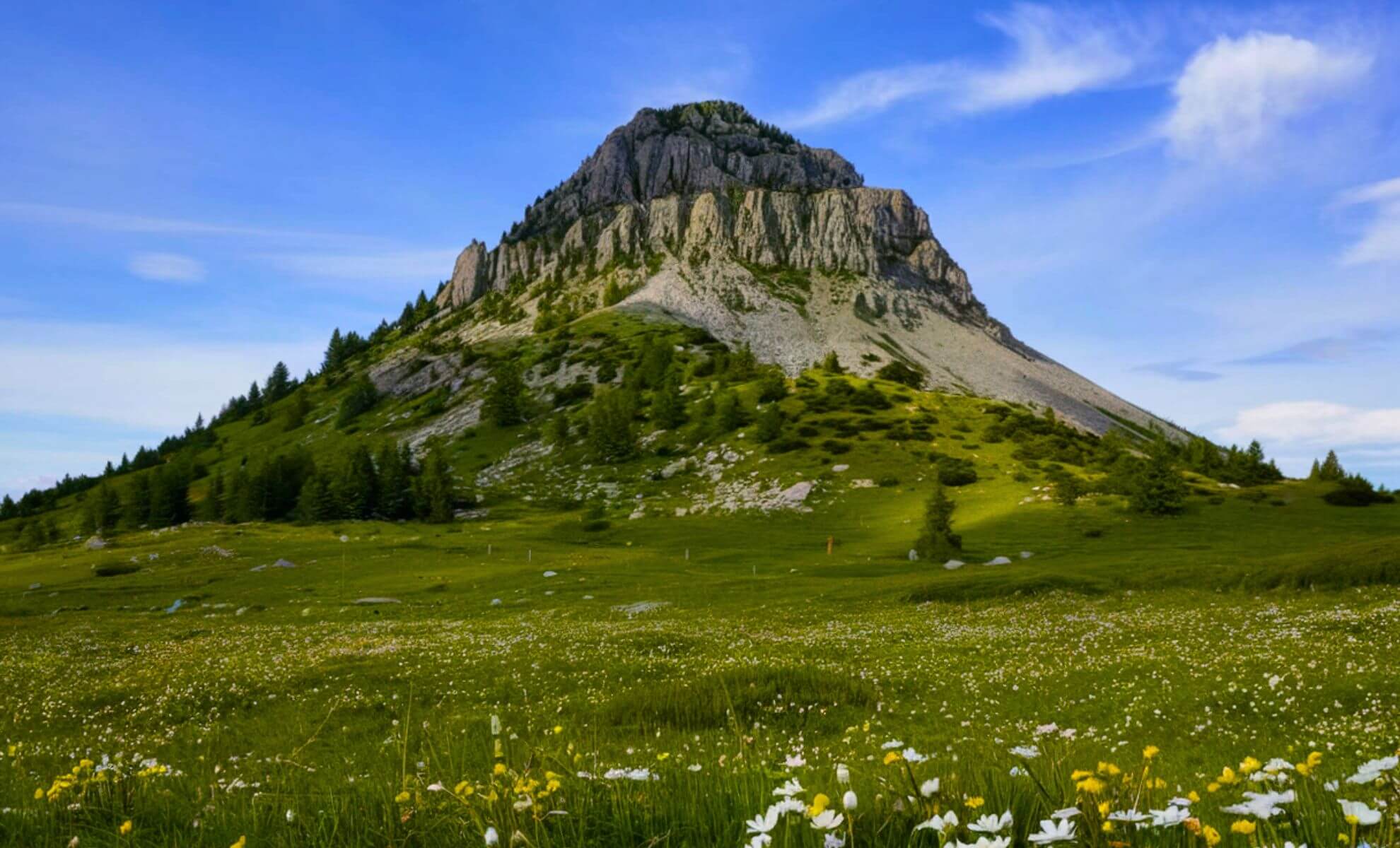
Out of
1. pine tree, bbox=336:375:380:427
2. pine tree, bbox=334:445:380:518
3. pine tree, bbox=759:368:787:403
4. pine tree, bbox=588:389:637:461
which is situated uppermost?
pine tree, bbox=336:375:380:427

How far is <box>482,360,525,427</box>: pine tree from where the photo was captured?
6166 inches

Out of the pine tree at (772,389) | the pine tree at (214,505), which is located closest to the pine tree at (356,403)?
the pine tree at (214,505)

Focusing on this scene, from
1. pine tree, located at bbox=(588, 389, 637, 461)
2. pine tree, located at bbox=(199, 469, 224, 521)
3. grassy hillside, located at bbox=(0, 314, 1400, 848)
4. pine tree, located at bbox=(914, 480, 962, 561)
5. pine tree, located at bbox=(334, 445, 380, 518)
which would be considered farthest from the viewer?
pine tree, located at bbox=(588, 389, 637, 461)

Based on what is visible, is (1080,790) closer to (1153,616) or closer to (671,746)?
(671,746)

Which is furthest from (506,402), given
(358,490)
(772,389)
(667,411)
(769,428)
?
(769,428)

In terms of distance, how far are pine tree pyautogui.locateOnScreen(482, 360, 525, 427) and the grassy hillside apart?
63.7 meters

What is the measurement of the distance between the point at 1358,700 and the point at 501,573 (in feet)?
182

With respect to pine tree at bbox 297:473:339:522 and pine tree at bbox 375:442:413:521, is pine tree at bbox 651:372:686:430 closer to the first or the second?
pine tree at bbox 375:442:413:521

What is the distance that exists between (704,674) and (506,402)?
146099mm

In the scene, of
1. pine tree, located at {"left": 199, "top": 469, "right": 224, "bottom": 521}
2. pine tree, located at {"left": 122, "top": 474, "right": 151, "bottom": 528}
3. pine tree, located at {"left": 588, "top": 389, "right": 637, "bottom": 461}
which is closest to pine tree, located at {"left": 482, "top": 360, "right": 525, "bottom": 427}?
pine tree, located at {"left": 588, "top": 389, "right": 637, "bottom": 461}

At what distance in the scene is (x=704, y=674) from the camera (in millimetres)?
16906

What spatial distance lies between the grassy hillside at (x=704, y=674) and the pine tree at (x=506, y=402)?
209ft

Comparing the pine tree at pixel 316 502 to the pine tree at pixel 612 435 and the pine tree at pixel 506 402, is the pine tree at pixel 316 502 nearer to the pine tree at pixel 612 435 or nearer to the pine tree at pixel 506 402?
the pine tree at pixel 612 435

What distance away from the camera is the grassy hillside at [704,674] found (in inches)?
159
